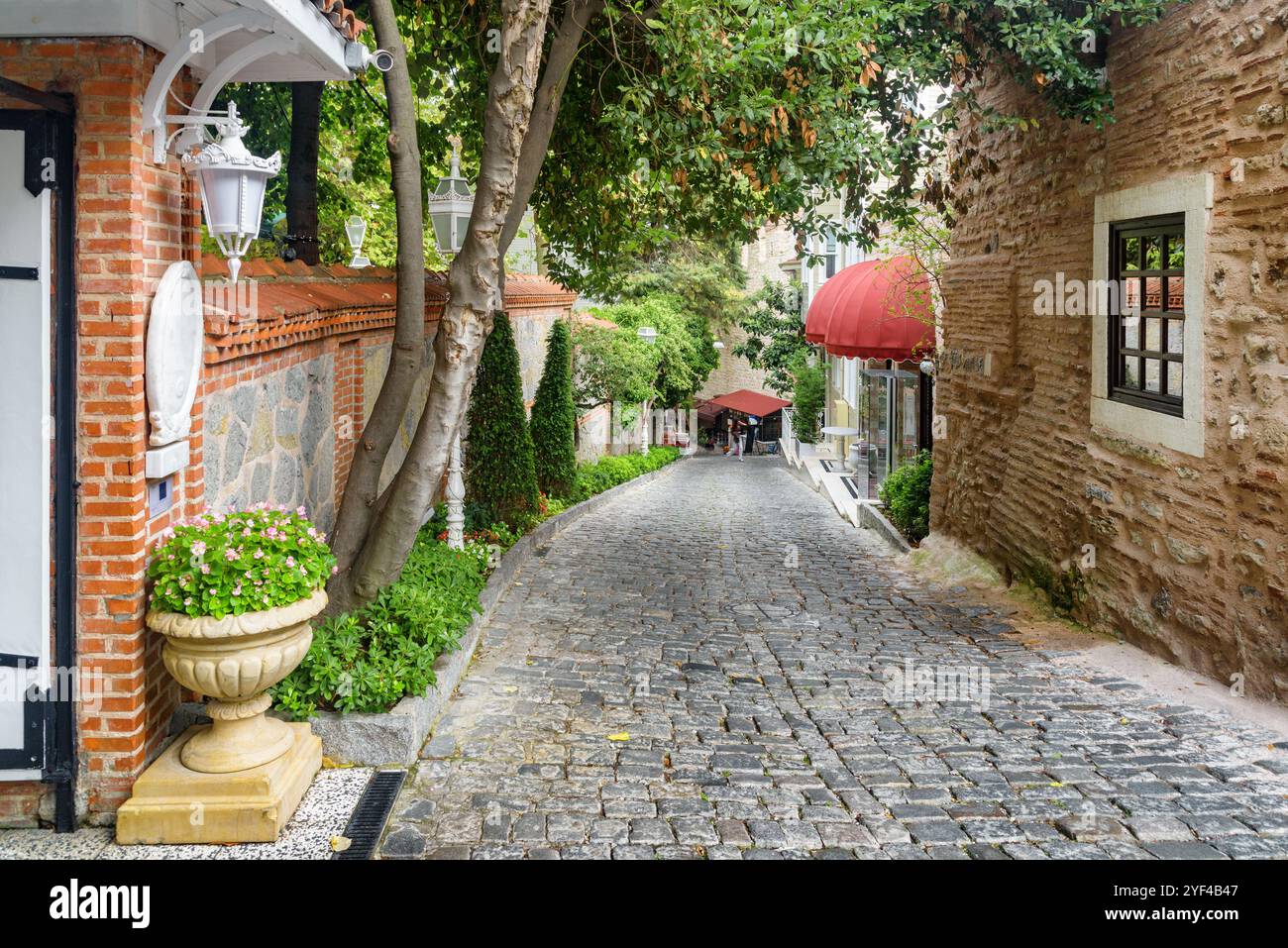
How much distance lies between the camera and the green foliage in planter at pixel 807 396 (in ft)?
98.8

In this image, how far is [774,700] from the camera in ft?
22.0

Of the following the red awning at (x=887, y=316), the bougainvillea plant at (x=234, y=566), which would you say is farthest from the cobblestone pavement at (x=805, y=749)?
the red awning at (x=887, y=316)

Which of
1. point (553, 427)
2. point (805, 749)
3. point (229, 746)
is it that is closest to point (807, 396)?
point (553, 427)

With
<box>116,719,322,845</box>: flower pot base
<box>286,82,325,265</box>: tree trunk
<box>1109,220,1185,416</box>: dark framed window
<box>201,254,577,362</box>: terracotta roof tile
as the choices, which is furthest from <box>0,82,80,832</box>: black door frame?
<box>286,82,325,265</box>: tree trunk

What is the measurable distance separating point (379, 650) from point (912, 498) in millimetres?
9188

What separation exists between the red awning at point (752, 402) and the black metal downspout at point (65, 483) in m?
36.5

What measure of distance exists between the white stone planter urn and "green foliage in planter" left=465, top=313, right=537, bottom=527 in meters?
6.57

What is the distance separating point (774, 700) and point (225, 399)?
346 cm

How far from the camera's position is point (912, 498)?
13930mm

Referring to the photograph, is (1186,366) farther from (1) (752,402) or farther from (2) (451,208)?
(1) (752,402)

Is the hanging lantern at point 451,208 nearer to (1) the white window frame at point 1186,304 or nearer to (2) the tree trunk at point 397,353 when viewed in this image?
(2) the tree trunk at point 397,353

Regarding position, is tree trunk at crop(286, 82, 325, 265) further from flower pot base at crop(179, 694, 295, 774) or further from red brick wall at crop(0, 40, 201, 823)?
flower pot base at crop(179, 694, 295, 774)

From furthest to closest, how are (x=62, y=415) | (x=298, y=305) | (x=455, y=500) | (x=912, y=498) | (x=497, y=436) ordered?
(x=912, y=498) → (x=497, y=436) → (x=455, y=500) → (x=298, y=305) → (x=62, y=415)

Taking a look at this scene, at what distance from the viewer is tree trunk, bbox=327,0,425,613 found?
6395 millimetres
